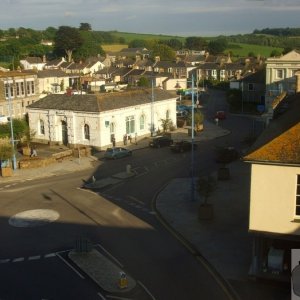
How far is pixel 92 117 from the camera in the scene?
49.9m

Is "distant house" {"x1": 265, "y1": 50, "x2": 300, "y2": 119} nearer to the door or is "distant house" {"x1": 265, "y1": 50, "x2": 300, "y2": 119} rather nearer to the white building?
the white building

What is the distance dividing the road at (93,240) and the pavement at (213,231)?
1.82 ft

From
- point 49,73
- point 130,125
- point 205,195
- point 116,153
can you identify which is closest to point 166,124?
point 130,125

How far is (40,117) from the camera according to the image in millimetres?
53938

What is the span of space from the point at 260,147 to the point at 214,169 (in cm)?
2164

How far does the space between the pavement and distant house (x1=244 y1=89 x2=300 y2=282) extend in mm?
993

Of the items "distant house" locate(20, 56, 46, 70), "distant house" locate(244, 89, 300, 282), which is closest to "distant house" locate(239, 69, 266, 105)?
"distant house" locate(244, 89, 300, 282)

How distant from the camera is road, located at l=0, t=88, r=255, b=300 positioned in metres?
19.8

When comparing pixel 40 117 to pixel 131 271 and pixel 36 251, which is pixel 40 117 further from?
pixel 131 271

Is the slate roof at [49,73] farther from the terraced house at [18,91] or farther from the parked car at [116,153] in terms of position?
the parked car at [116,153]

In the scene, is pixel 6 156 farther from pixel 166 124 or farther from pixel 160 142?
pixel 166 124

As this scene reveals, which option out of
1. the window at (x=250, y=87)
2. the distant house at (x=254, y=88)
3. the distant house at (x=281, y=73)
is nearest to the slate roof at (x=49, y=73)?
the distant house at (x=254, y=88)

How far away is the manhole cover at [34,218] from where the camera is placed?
2784 centimetres

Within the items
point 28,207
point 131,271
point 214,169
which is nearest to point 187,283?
point 131,271
